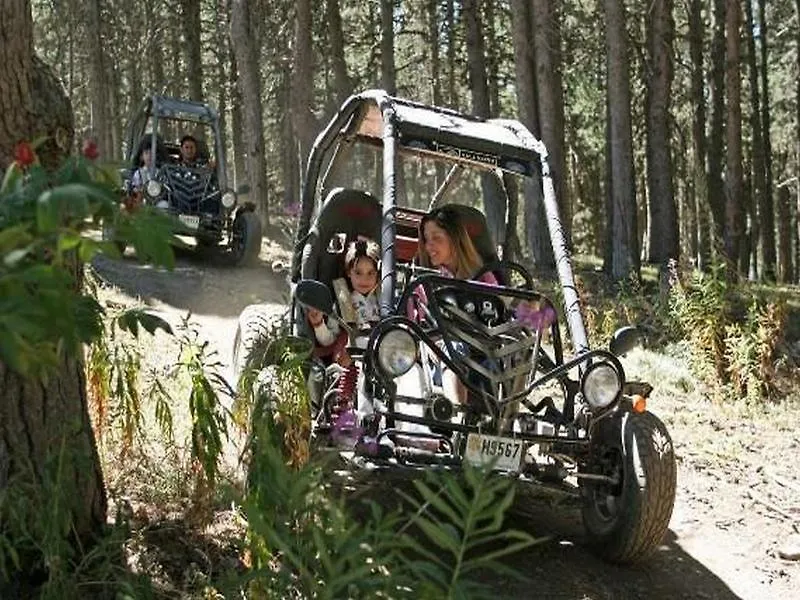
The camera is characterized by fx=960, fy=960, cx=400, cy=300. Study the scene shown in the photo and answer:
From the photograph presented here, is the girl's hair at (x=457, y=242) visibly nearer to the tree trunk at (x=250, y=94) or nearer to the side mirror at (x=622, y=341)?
the side mirror at (x=622, y=341)

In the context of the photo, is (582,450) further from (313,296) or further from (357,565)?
(357,565)

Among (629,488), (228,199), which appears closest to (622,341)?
(629,488)

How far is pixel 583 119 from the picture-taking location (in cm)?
2931

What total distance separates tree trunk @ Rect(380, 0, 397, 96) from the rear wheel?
6581 mm

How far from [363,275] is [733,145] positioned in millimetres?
11190

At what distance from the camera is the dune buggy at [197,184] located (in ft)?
43.5

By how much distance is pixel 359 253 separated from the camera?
5.86 meters

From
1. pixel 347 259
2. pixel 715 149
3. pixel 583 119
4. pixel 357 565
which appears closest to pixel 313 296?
pixel 347 259

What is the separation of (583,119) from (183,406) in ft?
82.7

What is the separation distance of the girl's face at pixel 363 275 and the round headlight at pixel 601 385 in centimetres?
184

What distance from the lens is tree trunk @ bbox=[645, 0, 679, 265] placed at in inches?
598

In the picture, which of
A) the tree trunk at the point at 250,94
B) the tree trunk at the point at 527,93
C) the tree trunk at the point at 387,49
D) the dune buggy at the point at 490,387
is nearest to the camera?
the dune buggy at the point at 490,387

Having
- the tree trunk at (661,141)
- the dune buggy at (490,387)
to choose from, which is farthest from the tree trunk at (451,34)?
the dune buggy at (490,387)

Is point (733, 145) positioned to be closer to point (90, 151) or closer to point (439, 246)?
point (439, 246)
